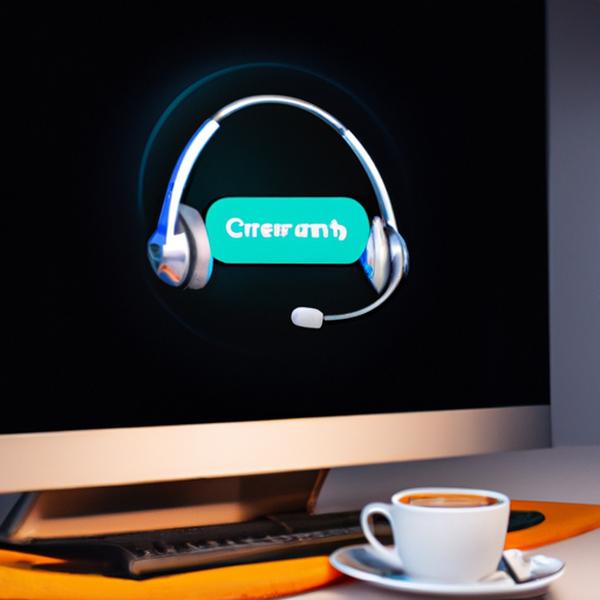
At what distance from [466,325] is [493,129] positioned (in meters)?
0.20

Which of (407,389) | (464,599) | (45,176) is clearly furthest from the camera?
(407,389)

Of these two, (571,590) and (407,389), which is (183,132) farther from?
(571,590)

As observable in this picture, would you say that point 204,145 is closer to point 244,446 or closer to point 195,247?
point 195,247

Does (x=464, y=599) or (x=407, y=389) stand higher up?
(x=407, y=389)

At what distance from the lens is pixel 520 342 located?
0.87m

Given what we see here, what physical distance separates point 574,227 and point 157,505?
1093 mm

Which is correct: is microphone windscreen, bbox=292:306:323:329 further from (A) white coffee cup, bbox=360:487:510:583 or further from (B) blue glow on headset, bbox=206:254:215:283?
(A) white coffee cup, bbox=360:487:510:583

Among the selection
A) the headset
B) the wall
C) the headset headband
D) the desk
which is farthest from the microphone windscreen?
the wall

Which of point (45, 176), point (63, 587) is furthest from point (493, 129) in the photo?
point (63, 587)

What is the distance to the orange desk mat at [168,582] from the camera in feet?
1.81

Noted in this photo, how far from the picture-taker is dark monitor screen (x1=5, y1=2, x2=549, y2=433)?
0.67 meters

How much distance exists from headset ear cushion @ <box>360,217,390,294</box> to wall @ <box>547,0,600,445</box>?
33.9 inches

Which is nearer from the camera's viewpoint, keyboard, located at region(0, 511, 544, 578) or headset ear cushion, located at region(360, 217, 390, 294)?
keyboard, located at region(0, 511, 544, 578)

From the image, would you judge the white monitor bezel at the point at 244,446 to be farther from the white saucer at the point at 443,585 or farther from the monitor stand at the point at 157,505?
the white saucer at the point at 443,585
